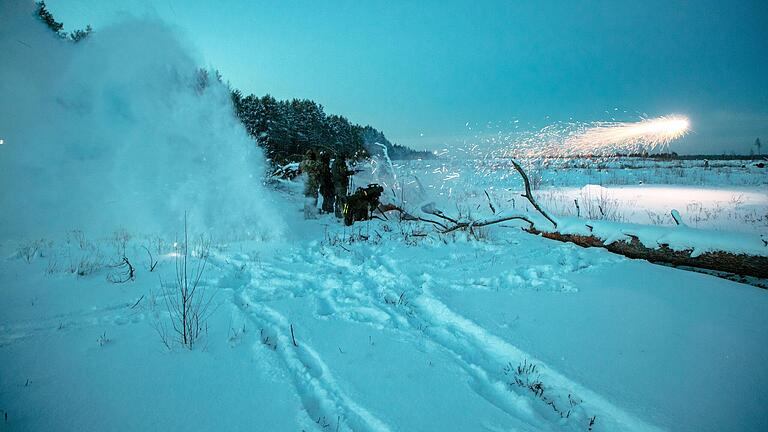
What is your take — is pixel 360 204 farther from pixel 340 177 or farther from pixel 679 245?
pixel 679 245

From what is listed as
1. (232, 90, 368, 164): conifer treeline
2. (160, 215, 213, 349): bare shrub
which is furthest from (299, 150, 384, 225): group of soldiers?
(232, 90, 368, 164): conifer treeline

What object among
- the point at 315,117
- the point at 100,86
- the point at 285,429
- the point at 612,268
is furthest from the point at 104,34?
the point at 315,117

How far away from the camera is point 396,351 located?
313 centimetres

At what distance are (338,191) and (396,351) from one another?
924 cm

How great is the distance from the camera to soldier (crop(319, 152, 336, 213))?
1330 cm

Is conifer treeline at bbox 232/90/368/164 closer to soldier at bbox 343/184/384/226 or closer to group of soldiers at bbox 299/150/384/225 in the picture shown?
group of soldiers at bbox 299/150/384/225

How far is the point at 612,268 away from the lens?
208 inches

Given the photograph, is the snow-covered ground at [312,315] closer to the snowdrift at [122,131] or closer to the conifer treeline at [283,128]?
the snowdrift at [122,131]

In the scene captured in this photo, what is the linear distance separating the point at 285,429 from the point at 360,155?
21.8m

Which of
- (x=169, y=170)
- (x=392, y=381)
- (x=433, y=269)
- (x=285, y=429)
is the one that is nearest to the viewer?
(x=285, y=429)

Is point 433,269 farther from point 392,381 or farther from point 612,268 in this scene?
point 392,381

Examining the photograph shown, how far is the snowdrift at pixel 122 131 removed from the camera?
9.68 metres

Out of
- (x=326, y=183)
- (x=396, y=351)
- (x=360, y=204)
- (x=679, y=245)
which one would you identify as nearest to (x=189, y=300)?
(x=396, y=351)

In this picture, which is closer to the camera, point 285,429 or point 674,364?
point 285,429
